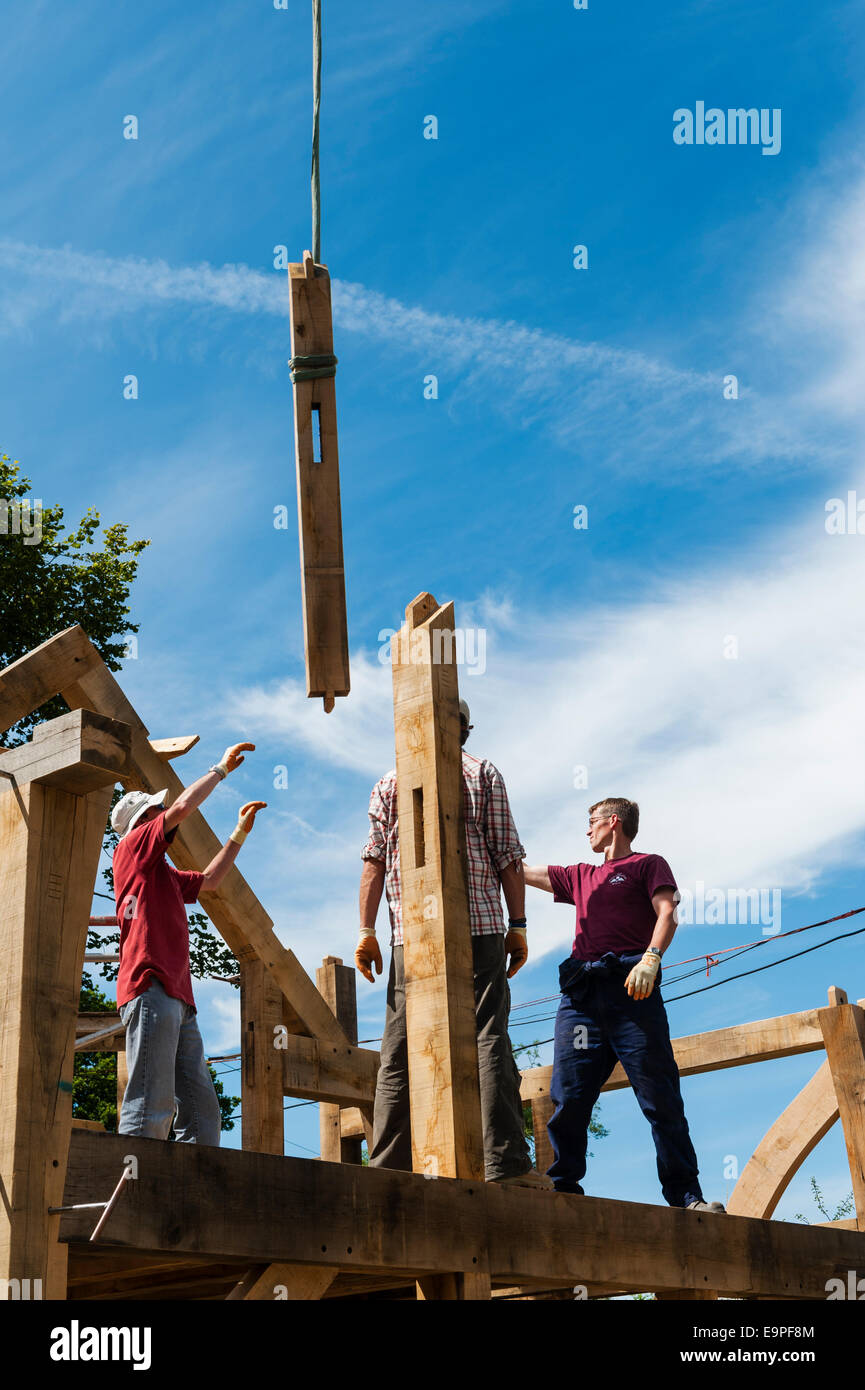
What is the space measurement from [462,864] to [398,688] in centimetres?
63

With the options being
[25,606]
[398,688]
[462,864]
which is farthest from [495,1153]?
[25,606]

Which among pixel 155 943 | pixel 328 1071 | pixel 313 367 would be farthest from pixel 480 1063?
pixel 328 1071

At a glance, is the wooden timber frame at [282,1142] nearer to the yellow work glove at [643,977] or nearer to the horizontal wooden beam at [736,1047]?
the horizontal wooden beam at [736,1047]

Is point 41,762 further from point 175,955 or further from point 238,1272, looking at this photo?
point 238,1272

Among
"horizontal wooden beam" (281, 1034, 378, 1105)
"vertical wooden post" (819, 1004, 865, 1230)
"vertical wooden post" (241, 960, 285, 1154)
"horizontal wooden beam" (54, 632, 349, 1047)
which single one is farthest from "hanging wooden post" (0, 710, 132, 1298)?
"vertical wooden post" (819, 1004, 865, 1230)

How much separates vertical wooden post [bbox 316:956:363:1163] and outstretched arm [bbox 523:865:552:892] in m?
2.78

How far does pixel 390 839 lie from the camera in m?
5.50

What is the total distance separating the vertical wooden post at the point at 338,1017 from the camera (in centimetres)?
878

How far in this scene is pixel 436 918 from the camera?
4.36 metres

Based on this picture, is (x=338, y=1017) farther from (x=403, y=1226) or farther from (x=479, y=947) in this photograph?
(x=403, y=1226)

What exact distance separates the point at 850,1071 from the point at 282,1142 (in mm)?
2748

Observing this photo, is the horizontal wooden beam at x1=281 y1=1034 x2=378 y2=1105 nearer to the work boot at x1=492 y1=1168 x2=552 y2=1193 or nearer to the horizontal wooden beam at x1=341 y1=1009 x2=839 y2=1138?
the horizontal wooden beam at x1=341 y1=1009 x2=839 y2=1138

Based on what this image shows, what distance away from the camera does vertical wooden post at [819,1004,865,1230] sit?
686cm

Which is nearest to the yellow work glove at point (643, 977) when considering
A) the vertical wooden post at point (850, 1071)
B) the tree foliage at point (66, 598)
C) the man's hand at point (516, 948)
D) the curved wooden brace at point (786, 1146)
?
the man's hand at point (516, 948)
